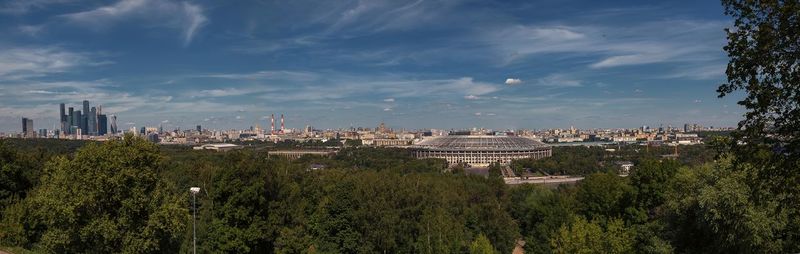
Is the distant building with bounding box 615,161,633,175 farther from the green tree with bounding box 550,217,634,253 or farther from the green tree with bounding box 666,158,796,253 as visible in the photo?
the green tree with bounding box 666,158,796,253

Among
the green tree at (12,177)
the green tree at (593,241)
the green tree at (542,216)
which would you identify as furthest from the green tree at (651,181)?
the green tree at (12,177)

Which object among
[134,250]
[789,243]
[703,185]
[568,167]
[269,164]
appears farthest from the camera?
[568,167]

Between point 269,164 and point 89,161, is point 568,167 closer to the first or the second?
point 269,164

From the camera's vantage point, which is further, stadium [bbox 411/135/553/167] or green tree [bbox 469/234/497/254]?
stadium [bbox 411/135/553/167]

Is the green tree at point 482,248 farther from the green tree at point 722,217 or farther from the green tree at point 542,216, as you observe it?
the green tree at point 722,217

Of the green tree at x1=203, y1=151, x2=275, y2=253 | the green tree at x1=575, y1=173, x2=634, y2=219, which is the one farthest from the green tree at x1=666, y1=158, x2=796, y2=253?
the green tree at x1=203, y1=151, x2=275, y2=253

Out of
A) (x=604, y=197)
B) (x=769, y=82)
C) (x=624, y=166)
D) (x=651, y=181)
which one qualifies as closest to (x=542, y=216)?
(x=604, y=197)

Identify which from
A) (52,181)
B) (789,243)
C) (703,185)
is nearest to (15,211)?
(52,181)
